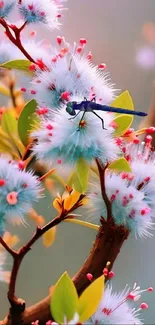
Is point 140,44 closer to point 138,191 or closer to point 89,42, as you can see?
point 89,42

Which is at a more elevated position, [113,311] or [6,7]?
[6,7]

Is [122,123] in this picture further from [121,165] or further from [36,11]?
[36,11]

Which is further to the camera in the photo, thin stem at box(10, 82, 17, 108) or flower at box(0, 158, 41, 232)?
thin stem at box(10, 82, 17, 108)

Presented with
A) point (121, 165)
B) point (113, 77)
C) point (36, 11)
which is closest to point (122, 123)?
point (121, 165)

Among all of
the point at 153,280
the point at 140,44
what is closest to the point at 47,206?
the point at 153,280

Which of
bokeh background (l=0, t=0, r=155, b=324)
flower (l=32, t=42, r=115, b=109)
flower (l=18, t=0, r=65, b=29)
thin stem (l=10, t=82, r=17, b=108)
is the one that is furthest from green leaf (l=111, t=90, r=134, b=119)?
bokeh background (l=0, t=0, r=155, b=324)

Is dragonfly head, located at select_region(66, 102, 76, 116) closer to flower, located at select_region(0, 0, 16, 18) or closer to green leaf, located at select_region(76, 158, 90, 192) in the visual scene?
green leaf, located at select_region(76, 158, 90, 192)

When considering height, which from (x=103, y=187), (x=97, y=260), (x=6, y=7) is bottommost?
(x=97, y=260)
